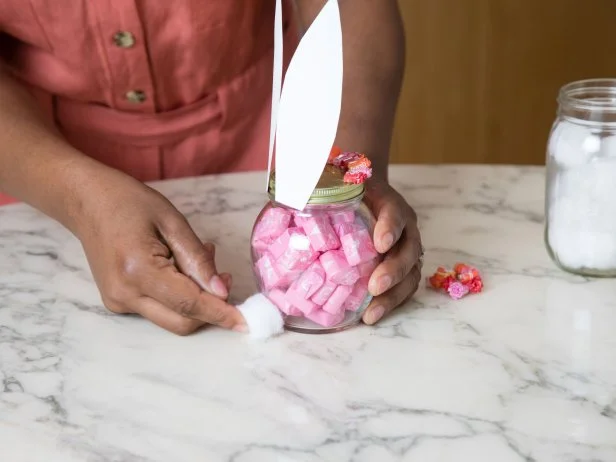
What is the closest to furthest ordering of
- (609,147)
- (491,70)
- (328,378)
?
1. (328,378)
2. (609,147)
3. (491,70)

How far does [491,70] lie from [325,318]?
156 cm

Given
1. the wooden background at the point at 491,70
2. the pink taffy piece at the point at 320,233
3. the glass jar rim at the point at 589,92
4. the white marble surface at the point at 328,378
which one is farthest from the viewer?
the wooden background at the point at 491,70

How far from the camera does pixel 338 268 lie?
2.35 ft

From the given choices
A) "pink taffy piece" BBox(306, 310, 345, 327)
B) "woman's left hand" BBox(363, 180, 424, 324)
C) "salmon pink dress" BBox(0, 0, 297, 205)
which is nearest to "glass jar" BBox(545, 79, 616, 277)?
"woman's left hand" BBox(363, 180, 424, 324)

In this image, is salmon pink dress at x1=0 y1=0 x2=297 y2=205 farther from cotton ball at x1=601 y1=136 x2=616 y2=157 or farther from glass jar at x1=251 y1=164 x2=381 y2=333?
cotton ball at x1=601 y1=136 x2=616 y2=157

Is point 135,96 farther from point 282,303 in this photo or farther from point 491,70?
point 491,70

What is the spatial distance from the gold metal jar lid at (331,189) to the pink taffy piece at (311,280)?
0.17 feet

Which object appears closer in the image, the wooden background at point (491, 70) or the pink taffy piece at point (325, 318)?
the pink taffy piece at point (325, 318)

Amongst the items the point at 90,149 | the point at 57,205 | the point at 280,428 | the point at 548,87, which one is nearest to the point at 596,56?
the point at 548,87

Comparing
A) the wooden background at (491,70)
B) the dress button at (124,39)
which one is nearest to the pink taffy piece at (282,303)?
the dress button at (124,39)

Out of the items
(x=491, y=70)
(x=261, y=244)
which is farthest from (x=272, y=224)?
(x=491, y=70)

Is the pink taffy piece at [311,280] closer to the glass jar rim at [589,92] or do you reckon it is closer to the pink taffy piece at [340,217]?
the pink taffy piece at [340,217]

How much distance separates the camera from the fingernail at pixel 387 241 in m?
0.74

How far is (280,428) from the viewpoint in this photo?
63 centimetres
